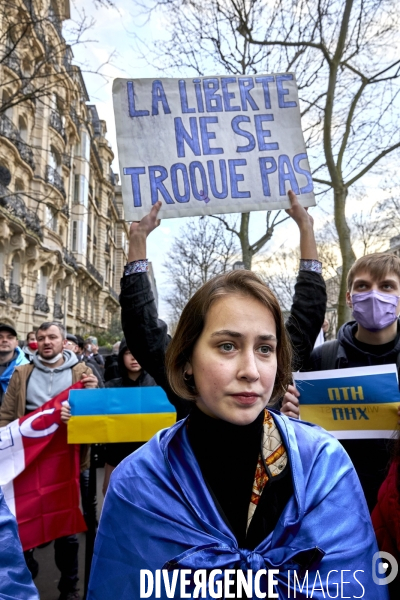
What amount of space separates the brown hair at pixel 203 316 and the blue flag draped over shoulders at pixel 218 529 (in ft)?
0.69

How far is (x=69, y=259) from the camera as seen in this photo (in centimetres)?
3897

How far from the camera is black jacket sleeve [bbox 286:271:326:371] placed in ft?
8.15

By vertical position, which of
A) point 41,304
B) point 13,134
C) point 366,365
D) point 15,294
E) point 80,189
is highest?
point 80,189

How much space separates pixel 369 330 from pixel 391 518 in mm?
1162

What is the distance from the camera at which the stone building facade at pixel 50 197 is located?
10.7 meters

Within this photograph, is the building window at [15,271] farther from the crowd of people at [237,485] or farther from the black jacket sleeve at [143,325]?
the crowd of people at [237,485]

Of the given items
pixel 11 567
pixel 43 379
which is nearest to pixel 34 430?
pixel 43 379

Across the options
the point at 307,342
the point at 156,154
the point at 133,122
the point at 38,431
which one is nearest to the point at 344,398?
the point at 307,342

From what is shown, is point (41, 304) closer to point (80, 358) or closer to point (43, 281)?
point (43, 281)

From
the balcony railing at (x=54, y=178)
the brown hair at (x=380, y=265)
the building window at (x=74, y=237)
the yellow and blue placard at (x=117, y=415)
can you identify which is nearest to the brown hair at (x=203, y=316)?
the brown hair at (x=380, y=265)

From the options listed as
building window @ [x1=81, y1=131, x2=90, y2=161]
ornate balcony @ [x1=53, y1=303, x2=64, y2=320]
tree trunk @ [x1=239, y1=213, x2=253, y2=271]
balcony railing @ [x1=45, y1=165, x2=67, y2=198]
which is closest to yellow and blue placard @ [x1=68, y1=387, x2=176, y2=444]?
tree trunk @ [x1=239, y1=213, x2=253, y2=271]

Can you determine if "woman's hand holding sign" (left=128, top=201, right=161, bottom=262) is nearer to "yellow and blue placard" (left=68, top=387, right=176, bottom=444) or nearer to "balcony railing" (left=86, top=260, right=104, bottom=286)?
"yellow and blue placard" (left=68, top=387, right=176, bottom=444)

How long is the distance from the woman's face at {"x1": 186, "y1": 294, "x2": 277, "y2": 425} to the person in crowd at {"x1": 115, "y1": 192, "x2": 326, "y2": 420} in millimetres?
741

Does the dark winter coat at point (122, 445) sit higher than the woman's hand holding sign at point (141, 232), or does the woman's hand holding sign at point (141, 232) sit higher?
the woman's hand holding sign at point (141, 232)
